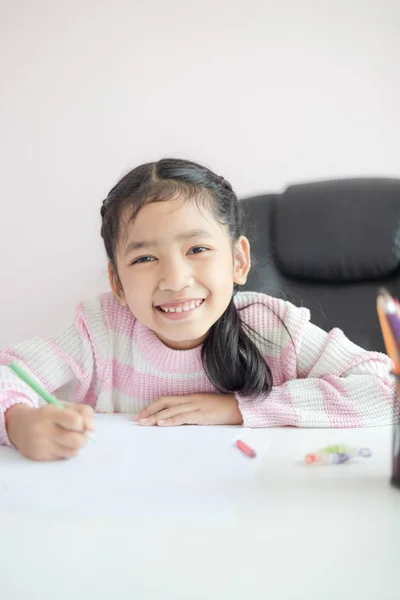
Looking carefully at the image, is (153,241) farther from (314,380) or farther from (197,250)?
(314,380)

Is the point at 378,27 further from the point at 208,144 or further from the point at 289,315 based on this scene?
the point at 289,315

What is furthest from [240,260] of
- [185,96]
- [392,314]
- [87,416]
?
[185,96]

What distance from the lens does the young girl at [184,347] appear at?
954 millimetres

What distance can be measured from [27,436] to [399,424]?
44 cm

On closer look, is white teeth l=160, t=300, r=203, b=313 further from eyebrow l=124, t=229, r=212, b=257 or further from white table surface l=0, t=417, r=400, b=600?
white table surface l=0, t=417, r=400, b=600

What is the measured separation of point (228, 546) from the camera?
551 millimetres

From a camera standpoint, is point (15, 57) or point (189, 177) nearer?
point (189, 177)

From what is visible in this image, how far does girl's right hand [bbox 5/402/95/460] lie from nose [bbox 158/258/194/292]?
23 cm

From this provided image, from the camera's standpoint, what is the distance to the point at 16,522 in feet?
2.03

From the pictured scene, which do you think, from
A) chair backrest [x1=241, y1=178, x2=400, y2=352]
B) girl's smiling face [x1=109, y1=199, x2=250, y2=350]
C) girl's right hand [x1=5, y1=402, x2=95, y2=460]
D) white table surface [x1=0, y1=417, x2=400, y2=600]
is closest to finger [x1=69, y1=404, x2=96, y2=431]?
girl's right hand [x1=5, y1=402, x2=95, y2=460]

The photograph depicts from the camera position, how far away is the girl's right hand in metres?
0.79

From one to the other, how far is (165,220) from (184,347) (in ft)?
0.82

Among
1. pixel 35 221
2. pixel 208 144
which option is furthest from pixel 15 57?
pixel 208 144

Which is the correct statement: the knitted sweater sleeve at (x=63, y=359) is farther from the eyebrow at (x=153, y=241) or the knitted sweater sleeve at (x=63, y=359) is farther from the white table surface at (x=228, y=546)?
the white table surface at (x=228, y=546)
